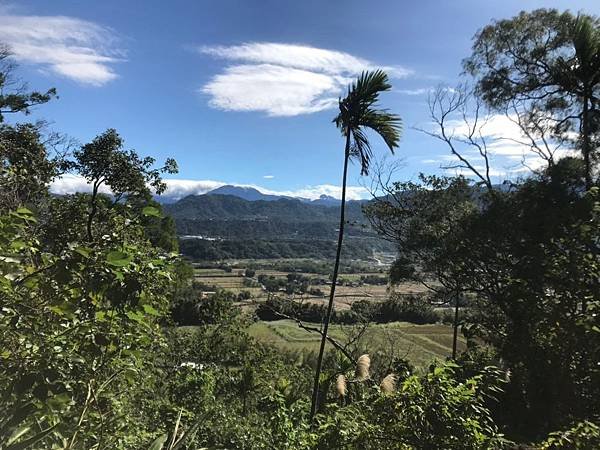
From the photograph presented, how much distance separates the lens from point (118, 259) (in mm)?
1221

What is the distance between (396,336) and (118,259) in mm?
26181

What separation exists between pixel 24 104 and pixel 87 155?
15.9 ft

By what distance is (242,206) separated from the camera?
18512 centimetres

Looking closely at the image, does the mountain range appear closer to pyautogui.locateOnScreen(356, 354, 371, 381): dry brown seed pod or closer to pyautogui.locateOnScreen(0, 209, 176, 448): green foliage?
pyautogui.locateOnScreen(356, 354, 371, 381): dry brown seed pod

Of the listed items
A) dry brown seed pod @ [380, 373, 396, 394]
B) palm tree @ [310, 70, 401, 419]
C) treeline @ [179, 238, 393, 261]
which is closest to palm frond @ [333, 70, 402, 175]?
palm tree @ [310, 70, 401, 419]

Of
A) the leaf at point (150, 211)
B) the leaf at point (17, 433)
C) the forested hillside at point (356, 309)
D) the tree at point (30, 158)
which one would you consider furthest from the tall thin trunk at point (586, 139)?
the tree at point (30, 158)

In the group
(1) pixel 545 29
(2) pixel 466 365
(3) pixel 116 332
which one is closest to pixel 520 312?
(2) pixel 466 365

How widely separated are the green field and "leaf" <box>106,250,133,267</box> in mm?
24780

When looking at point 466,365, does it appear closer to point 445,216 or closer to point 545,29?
point 445,216

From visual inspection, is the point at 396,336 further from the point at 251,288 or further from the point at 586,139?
the point at 251,288

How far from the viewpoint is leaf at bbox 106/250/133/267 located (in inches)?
47.1

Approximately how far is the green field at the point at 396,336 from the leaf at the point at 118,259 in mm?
24780

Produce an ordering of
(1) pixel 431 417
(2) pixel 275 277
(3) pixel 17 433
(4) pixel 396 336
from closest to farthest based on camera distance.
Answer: (3) pixel 17 433, (1) pixel 431 417, (4) pixel 396 336, (2) pixel 275 277

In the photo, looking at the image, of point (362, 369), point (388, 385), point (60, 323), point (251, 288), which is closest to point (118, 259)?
point (60, 323)
